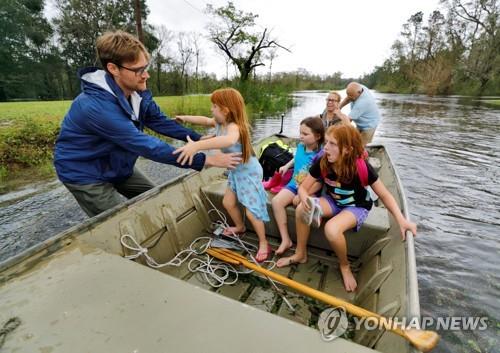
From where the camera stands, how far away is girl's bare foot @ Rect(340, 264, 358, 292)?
207 cm

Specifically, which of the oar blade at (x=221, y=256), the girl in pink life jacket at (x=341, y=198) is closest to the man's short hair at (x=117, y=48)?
the girl in pink life jacket at (x=341, y=198)

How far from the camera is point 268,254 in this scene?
8.11ft

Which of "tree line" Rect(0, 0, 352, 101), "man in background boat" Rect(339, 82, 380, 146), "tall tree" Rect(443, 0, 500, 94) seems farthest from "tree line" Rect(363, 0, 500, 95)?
"man in background boat" Rect(339, 82, 380, 146)

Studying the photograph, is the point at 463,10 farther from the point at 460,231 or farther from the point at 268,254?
the point at 268,254

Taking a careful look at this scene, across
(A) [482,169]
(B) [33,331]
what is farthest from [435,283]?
(A) [482,169]

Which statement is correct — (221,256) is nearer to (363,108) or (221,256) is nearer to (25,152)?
(363,108)

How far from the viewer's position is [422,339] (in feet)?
3.62

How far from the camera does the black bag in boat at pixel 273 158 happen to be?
353cm

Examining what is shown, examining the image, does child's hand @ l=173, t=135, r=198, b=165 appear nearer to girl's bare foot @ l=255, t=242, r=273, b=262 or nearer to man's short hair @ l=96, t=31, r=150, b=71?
man's short hair @ l=96, t=31, r=150, b=71

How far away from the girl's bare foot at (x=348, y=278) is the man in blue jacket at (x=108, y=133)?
4.03 feet

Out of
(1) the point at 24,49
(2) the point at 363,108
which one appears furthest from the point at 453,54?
(1) the point at 24,49

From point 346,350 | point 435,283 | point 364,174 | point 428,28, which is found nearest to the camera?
point 346,350

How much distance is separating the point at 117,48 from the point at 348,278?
7.71 feet

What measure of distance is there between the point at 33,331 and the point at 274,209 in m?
1.84
